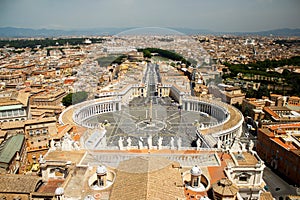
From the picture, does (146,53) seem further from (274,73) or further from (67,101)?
(67,101)

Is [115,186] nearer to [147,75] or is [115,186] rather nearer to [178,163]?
[178,163]

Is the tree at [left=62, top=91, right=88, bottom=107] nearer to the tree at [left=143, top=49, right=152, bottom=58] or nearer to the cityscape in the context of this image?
the cityscape

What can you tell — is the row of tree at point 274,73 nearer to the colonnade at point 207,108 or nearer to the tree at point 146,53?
the colonnade at point 207,108

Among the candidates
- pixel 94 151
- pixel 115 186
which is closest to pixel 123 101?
pixel 94 151

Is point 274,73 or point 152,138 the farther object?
point 274,73

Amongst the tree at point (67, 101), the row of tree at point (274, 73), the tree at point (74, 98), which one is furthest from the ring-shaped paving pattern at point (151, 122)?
the row of tree at point (274, 73)

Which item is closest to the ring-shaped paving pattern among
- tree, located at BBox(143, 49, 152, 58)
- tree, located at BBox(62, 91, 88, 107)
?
tree, located at BBox(62, 91, 88, 107)

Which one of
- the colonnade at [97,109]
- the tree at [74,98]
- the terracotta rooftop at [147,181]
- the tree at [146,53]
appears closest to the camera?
the terracotta rooftop at [147,181]

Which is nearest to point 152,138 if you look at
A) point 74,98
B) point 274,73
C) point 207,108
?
point 207,108

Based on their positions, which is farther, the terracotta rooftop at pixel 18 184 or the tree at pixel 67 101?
the tree at pixel 67 101

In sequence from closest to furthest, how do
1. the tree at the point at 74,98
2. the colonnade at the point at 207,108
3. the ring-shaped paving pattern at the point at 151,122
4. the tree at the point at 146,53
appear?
the ring-shaped paving pattern at the point at 151,122 < the colonnade at the point at 207,108 < the tree at the point at 74,98 < the tree at the point at 146,53

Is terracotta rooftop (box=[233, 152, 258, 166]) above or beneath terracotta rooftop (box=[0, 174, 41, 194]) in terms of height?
above
